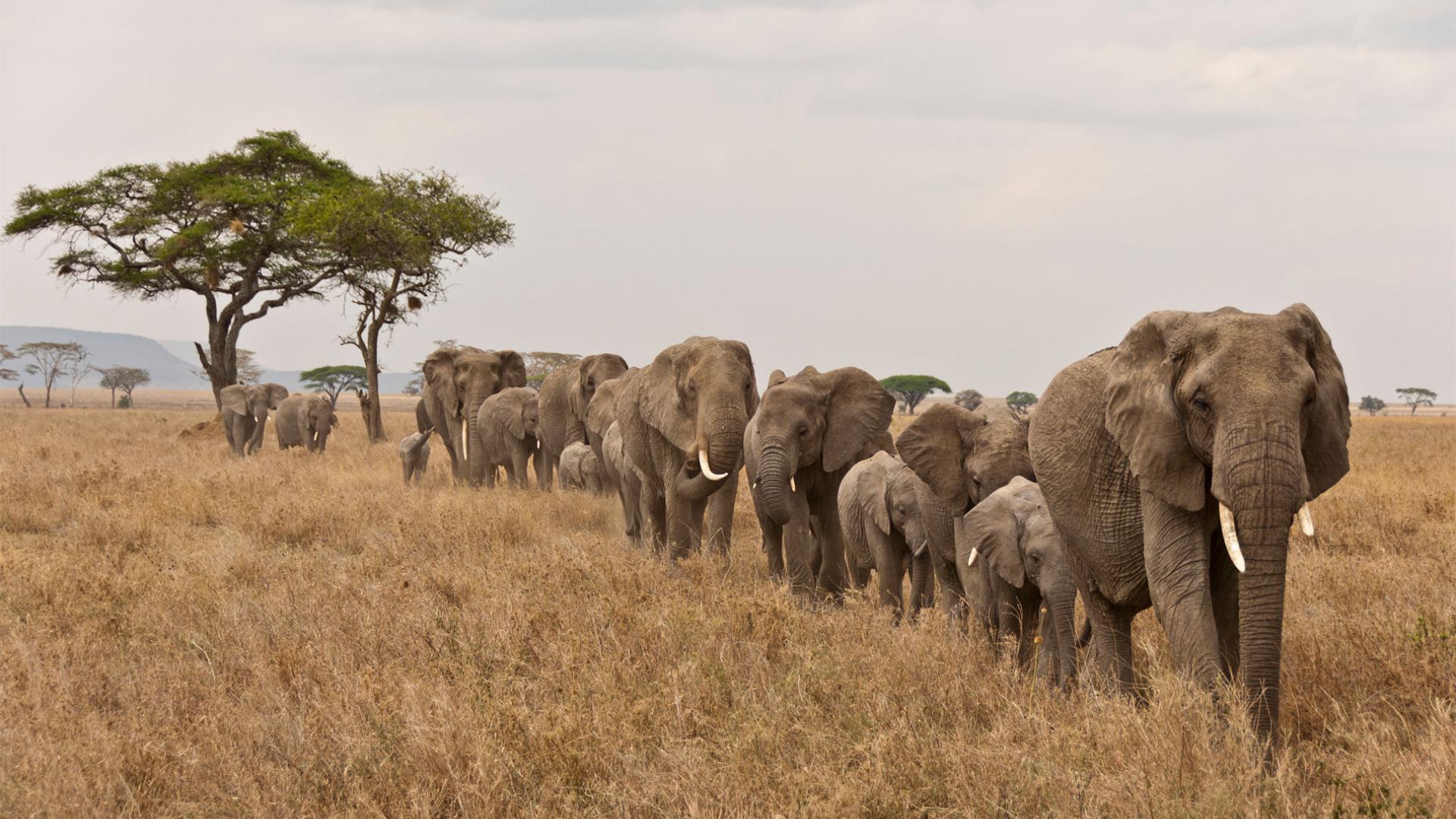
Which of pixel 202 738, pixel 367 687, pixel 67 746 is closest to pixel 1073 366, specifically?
pixel 367 687

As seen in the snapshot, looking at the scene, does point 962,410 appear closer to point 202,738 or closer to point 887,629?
point 887,629

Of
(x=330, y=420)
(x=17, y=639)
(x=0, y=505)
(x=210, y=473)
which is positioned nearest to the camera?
(x=17, y=639)

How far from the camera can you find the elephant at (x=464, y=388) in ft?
63.9

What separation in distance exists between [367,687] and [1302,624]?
16.1 feet

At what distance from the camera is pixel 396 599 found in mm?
7992

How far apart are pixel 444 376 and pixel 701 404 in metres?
12.1

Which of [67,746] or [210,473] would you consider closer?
[67,746]

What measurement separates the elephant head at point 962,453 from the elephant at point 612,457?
4.14 metres

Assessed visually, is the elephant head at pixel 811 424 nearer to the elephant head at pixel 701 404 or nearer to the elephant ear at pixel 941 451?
the elephant head at pixel 701 404

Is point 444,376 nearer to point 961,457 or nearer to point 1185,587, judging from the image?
point 961,457

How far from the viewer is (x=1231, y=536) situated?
Answer: 4.38 metres

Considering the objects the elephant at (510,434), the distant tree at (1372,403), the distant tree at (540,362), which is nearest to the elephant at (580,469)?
the elephant at (510,434)

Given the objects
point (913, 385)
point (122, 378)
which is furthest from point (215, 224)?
point (122, 378)

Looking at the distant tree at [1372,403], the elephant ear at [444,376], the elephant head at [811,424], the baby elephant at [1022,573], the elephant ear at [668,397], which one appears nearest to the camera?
the baby elephant at [1022,573]
